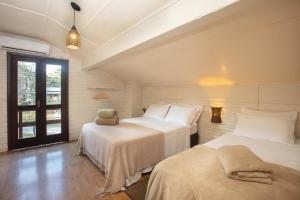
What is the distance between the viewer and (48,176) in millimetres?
2229

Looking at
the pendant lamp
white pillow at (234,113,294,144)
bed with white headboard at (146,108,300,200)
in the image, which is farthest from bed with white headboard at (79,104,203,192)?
the pendant lamp

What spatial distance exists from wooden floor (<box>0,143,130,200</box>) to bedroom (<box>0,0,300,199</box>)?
16 mm

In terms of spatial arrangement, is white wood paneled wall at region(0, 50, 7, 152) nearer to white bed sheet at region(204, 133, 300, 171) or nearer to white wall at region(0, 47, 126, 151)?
white wall at region(0, 47, 126, 151)

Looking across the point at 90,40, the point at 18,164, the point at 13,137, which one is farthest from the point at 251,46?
the point at 13,137

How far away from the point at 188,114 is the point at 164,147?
0.90m

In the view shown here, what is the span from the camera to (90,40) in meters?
2.90

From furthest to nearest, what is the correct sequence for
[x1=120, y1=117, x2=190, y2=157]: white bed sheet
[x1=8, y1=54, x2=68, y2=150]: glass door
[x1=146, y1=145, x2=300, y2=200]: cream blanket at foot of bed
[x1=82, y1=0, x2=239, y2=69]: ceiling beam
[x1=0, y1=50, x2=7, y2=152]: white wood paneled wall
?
[x1=8, y1=54, x2=68, y2=150]: glass door
[x1=0, y1=50, x2=7, y2=152]: white wood paneled wall
[x1=120, y1=117, x2=190, y2=157]: white bed sheet
[x1=82, y1=0, x2=239, y2=69]: ceiling beam
[x1=146, y1=145, x2=300, y2=200]: cream blanket at foot of bed

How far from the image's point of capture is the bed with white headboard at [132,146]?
1.97 meters

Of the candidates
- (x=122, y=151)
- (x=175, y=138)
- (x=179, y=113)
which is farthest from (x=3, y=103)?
(x=179, y=113)

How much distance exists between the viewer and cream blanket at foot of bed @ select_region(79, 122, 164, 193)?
6.41ft

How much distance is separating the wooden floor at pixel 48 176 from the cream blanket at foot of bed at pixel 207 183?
0.84 metres

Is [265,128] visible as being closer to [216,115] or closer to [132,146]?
[216,115]

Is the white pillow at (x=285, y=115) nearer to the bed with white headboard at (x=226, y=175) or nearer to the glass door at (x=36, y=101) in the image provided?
the bed with white headboard at (x=226, y=175)

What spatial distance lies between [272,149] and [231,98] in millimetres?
1172
